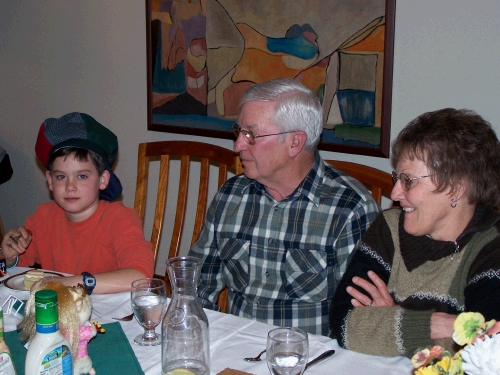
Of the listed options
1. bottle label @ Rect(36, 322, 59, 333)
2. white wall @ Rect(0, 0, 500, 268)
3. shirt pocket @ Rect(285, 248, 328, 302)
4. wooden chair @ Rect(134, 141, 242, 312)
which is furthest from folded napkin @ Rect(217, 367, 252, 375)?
white wall @ Rect(0, 0, 500, 268)

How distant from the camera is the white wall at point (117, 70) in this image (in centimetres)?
271

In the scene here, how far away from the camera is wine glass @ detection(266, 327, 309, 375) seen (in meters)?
1.20

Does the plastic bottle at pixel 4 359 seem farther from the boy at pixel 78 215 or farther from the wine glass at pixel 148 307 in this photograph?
the boy at pixel 78 215

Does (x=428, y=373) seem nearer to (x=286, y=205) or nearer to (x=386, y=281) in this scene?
(x=386, y=281)

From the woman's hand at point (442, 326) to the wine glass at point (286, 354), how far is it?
0.34 m

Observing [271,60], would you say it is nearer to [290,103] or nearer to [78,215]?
[290,103]

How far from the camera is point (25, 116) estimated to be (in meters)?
4.52

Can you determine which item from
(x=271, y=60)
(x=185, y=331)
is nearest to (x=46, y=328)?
(x=185, y=331)

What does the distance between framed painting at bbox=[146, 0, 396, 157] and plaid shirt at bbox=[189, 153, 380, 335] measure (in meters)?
1.02

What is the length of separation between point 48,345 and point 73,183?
109 cm

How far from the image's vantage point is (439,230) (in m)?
1.63

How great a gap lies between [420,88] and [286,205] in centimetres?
119

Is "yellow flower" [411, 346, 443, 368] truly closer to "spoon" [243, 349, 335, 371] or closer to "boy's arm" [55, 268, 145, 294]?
"spoon" [243, 349, 335, 371]

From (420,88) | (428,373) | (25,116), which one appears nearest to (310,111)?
(420,88)
